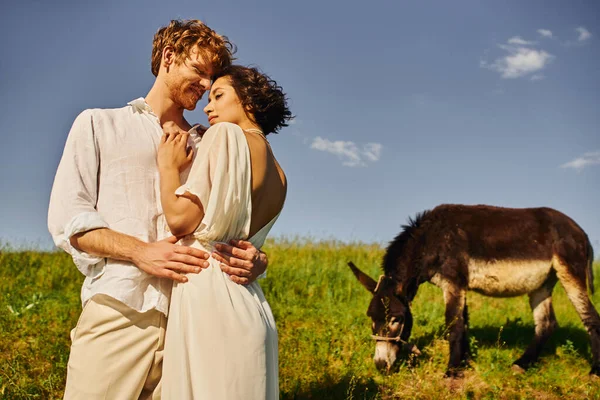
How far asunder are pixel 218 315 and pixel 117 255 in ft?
1.88

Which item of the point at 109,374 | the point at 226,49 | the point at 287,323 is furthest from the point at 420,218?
the point at 109,374

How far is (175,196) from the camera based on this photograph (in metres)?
2.36

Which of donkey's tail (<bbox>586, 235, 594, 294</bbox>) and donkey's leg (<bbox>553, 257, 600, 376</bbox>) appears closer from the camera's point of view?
donkey's leg (<bbox>553, 257, 600, 376</bbox>)

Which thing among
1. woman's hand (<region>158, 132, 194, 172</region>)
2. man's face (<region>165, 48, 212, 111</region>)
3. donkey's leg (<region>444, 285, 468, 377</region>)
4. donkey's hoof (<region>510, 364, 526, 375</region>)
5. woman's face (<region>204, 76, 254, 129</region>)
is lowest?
donkey's hoof (<region>510, 364, 526, 375</region>)

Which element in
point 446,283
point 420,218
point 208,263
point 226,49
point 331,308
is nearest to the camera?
point 208,263

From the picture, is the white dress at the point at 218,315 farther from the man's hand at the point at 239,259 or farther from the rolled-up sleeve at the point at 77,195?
the rolled-up sleeve at the point at 77,195

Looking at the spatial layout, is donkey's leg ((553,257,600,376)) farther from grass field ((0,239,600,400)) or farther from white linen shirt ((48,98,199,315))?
white linen shirt ((48,98,199,315))

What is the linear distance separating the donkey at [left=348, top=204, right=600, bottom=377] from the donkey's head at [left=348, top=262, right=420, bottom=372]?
17 millimetres

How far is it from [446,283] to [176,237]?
5.71m

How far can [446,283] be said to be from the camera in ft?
24.3

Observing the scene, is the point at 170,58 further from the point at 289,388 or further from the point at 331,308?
the point at 331,308

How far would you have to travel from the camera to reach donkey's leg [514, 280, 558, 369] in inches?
306

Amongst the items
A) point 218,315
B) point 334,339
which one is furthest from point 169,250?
point 334,339

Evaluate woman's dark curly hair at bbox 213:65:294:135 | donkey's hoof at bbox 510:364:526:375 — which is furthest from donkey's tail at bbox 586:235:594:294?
woman's dark curly hair at bbox 213:65:294:135
